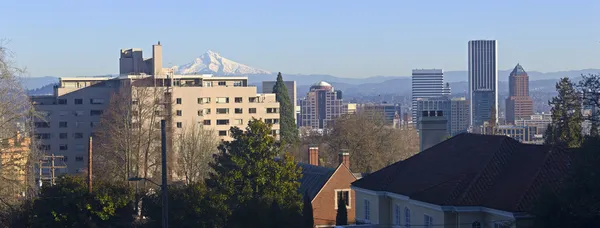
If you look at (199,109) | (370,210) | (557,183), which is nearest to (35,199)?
(370,210)

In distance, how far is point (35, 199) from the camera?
111ft

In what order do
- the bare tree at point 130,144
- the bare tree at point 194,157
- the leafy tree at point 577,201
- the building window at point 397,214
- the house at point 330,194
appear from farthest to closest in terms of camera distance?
the bare tree at point 194,157 < the bare tree at point 130,144 < the house at point 330,194 < the building window at point 397,214 < the leafy tree at point 577,201

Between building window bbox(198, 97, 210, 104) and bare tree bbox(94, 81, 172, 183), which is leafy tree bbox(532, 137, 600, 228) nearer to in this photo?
bare tree bbox(94, 81, 172, 183)

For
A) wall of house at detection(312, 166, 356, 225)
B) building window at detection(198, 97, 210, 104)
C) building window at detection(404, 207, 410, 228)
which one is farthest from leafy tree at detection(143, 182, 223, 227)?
building window at detection(198, 97, 210, 104)

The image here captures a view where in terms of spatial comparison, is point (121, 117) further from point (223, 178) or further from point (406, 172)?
point (406, 172)

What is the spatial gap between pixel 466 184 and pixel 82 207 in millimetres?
13677

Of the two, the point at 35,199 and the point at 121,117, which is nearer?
the point at 35,199

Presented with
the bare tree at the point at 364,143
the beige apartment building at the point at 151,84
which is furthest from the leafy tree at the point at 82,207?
the beige apartment building at the point at 151,84

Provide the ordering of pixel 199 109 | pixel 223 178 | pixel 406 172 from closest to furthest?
pixel 406 172, pixel 223 178, pixel 199 109

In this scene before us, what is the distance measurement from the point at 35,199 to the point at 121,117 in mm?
21020

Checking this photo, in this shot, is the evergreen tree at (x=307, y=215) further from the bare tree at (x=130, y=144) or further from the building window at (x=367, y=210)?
the bare tree at (x=130, y=144)

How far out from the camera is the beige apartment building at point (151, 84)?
10975cm

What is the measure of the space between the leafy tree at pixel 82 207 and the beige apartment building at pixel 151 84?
71.1 meters

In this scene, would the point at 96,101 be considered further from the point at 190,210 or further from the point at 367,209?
the point at 367,209
